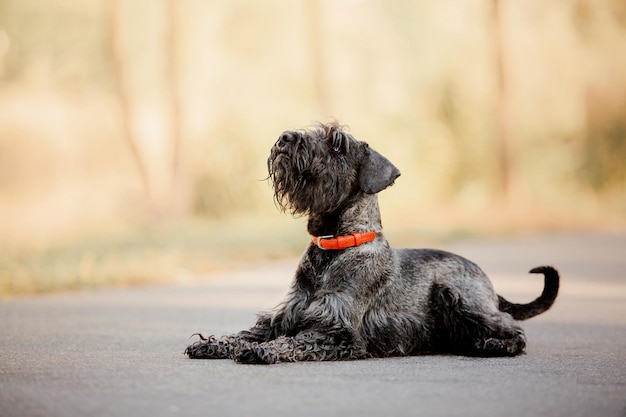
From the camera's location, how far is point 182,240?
829 inches

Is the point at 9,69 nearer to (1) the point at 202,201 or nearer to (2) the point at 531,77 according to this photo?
(1) the point at 202,201

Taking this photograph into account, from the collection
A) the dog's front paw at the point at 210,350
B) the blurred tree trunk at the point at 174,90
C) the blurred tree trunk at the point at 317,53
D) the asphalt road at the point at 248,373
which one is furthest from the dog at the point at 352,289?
the blurred tree trunk at the point at 317,53

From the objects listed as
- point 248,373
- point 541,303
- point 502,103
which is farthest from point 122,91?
point 248,373

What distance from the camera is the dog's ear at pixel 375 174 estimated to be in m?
7.47

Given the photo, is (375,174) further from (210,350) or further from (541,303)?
(541,303)

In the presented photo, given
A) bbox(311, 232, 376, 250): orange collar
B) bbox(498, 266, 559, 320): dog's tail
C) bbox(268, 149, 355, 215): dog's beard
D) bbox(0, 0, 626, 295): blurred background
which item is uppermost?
bbox(0, 0, 626, 295): blurred background

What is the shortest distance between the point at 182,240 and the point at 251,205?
19.7ft

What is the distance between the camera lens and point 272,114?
28984 mm

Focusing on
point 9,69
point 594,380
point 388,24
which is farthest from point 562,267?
point 388,24

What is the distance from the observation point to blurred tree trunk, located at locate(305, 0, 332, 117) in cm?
2973

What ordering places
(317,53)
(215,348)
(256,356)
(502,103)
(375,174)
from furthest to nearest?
(502,103) < (317,53) < (375,174) < (215,348) < (256,356)

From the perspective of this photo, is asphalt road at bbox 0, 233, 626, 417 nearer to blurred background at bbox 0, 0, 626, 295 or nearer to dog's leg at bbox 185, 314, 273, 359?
dog's leg at bbox 185, 314, 273, 359

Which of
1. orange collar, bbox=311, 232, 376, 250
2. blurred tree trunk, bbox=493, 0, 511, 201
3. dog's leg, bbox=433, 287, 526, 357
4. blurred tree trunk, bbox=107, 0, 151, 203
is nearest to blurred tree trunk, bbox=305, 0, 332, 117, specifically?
blurred tree trunk, bbox=493, 0, 511, 201

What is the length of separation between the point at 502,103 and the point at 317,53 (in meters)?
6.04
